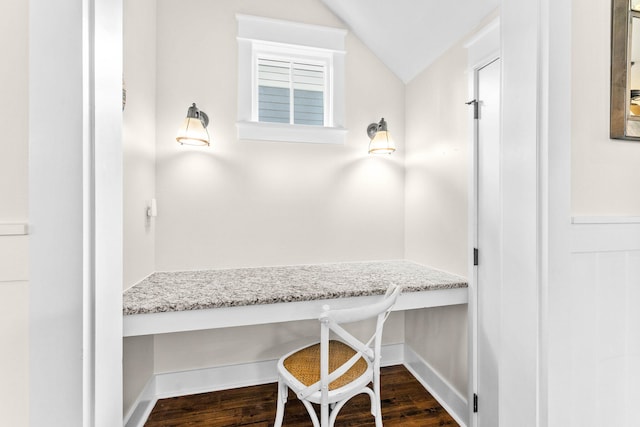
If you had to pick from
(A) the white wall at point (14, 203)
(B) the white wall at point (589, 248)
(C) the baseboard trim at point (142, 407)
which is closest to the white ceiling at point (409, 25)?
(B) the white wall at point (589, 248)

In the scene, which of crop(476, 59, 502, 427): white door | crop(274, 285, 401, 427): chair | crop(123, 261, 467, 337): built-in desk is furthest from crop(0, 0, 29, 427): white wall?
crop(476, 59, 502, 427): white door

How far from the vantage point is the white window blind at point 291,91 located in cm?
209

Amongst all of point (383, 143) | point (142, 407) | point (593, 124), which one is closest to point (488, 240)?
point (593, 124)

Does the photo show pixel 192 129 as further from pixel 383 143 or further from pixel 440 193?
pixel 440 193

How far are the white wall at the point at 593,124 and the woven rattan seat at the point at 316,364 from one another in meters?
1.07

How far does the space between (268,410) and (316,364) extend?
0.63m

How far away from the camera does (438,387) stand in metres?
1.84

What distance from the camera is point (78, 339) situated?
2.34 ft

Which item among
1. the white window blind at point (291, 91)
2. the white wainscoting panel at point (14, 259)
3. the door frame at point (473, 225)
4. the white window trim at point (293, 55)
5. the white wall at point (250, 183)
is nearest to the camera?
the white wainscoting panel at point (14, 259)

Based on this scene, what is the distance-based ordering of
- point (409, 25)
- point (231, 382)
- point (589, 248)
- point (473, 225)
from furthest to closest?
point (231, 382)
point (409, 25)
point (473, 225)
point (589, 248)

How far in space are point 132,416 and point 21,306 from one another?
122cm

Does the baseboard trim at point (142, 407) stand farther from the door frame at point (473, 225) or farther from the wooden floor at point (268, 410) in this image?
the door frame at point (473, 225)

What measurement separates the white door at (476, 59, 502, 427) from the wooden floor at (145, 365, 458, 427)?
333 millimetres

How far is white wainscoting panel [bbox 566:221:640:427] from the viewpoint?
94cm
